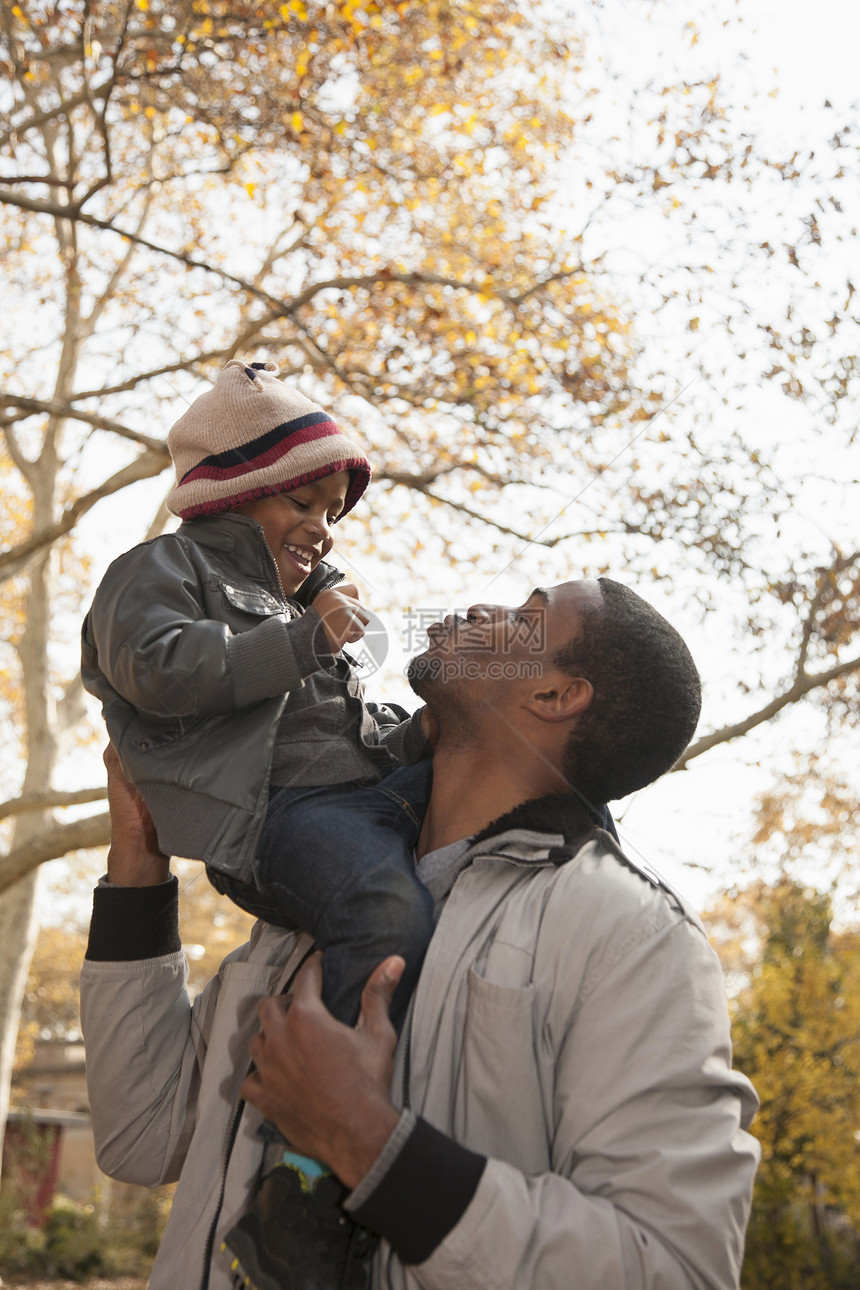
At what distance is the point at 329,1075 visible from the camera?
1368 mm

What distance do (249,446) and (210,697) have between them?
577 mm

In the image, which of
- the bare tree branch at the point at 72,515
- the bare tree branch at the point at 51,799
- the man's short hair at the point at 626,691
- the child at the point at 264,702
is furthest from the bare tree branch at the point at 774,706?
the bare tree branch at the point at 72,515

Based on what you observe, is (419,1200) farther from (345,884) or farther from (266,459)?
(266,459)

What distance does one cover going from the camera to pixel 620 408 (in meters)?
7.12

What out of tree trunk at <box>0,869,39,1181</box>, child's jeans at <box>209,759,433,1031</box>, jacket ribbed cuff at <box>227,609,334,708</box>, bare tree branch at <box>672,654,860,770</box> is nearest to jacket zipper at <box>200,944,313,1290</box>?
child's jeans at <box>209,759,433,1031</box>

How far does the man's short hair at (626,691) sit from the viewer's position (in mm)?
1786

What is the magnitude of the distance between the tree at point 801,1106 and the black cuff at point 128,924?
7.24 m

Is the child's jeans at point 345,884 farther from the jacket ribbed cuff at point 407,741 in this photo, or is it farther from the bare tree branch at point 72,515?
the bare tree branch at point 72,515

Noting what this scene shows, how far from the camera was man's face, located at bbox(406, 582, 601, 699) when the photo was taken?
1765 mm

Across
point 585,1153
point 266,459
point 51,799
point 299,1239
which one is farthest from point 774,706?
point 51,799

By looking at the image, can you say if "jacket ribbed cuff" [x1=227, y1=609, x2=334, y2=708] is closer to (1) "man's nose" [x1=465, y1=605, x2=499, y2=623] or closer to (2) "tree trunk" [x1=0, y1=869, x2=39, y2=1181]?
(1) "man's nose" [x1=465, y1=605, x2=499, y2=623]

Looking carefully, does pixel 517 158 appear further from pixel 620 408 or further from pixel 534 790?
pixel 534 790

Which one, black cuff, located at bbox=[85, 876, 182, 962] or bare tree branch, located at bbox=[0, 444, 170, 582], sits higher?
bare tree branch, located at bbox=[0, 444, 170, 582]

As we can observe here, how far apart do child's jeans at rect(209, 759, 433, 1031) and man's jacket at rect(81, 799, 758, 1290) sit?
Result: 0.20 ft
